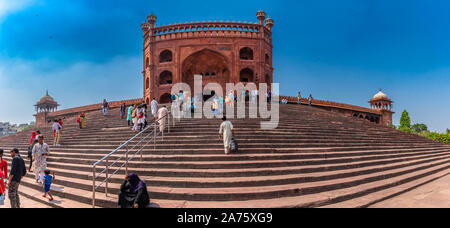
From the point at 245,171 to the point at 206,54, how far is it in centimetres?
2027

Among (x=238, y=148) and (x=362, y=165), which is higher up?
(x=238, y=148)

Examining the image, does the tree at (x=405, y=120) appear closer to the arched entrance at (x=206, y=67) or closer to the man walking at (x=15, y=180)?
the arched entrance at (x=206, y=67)

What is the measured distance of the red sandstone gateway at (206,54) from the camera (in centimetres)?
2348

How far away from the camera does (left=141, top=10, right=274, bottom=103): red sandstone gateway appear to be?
23484mm

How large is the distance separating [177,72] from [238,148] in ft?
60.9

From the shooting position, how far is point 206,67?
2497cm

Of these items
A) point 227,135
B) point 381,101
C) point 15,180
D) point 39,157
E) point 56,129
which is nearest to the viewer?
point 15,180

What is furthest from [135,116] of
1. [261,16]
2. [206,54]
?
[261,16]

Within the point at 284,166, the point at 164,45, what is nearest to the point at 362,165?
the point at 284,166

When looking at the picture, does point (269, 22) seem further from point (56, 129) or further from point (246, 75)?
point (56, 129)
